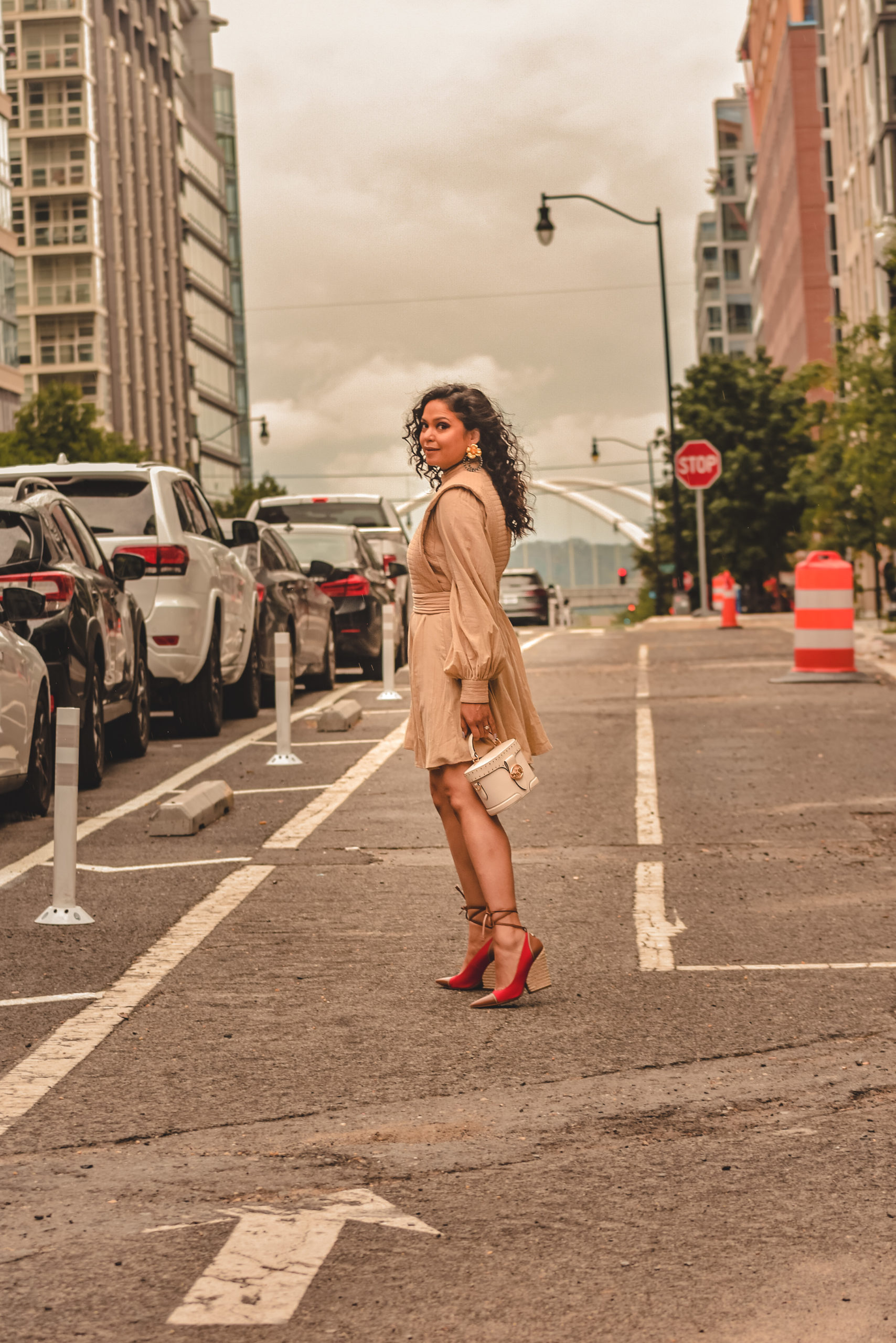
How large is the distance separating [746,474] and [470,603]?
61426 mm

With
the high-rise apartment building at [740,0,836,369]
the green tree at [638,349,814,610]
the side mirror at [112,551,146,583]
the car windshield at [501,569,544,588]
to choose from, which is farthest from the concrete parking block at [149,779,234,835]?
the high-rise apartment building at [740,0,836,369]

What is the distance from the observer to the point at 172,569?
1422 centimetres

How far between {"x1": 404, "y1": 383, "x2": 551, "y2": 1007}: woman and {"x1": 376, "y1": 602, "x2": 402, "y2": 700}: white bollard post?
11831mm

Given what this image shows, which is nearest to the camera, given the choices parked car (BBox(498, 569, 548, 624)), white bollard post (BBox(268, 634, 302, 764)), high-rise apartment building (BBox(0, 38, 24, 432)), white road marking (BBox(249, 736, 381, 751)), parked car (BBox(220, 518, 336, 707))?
white bollard post (BBox(268, 634, 302, 764))

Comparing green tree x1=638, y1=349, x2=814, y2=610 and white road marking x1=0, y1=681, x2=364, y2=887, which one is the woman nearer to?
white road marking x1=0, y1=681, x2=364, y2=887

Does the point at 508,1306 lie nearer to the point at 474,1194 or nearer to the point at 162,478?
the point at 474,1194

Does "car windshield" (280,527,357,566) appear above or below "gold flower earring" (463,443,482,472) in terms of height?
above

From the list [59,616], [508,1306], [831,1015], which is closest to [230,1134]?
[508,1306]

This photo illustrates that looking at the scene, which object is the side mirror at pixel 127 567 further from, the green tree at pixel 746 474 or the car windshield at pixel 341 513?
the green tree at pixel 746 474

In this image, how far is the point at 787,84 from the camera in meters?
90.5

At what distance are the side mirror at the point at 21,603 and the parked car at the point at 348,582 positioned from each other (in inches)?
377

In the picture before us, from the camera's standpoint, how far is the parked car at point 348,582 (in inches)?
809

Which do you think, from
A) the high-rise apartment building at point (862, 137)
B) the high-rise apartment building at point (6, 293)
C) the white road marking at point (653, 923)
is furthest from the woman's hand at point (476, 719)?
the high-rise apartment building at point (6, 293)

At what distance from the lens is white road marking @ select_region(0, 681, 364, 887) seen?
889cm
